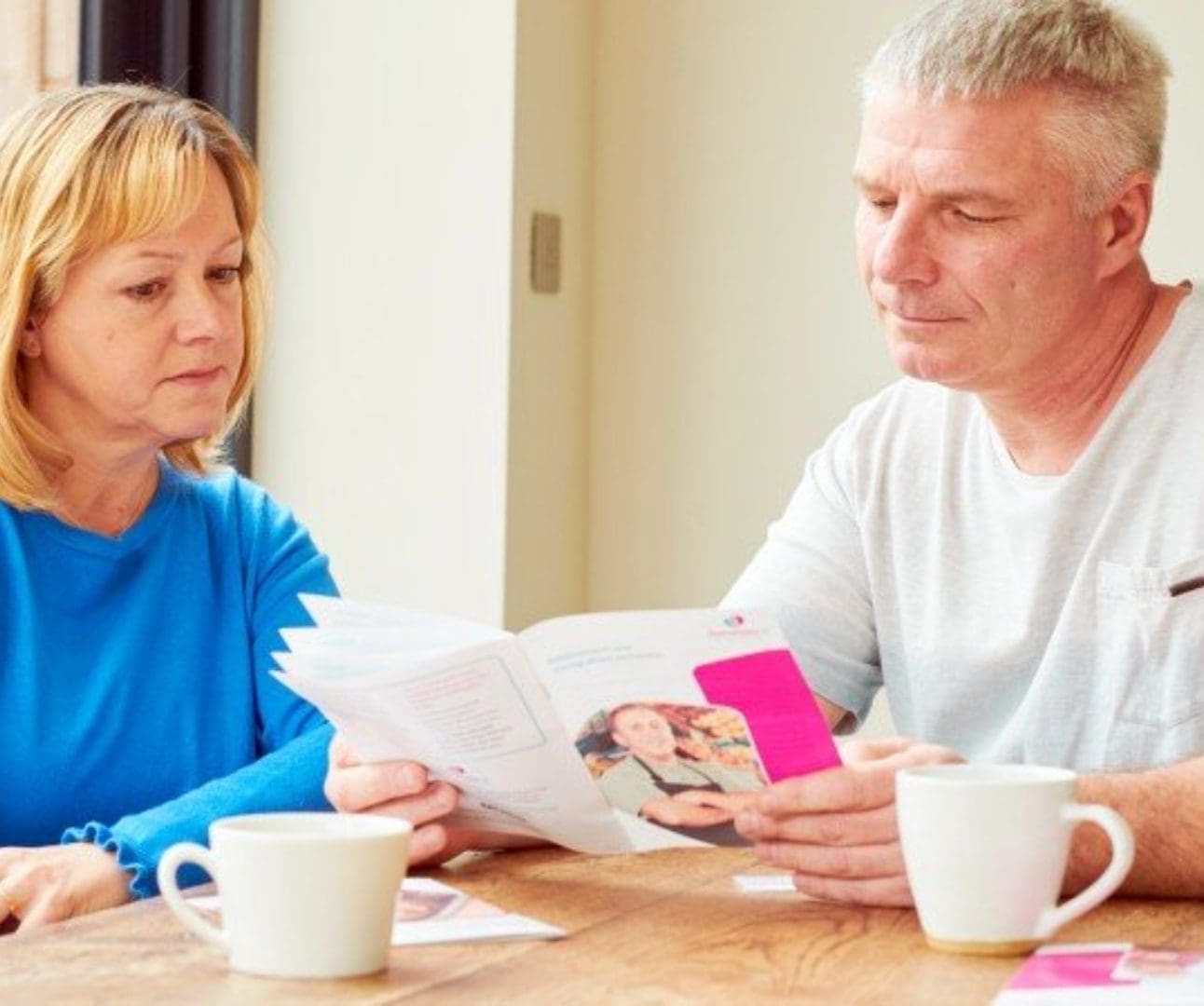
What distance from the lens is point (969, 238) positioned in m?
1.87

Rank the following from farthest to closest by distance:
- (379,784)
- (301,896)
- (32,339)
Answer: (32,339)
(379,784)
(301,896)

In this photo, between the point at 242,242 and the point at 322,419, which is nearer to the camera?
the point at 242,242

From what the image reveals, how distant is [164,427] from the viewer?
1978 millimetres

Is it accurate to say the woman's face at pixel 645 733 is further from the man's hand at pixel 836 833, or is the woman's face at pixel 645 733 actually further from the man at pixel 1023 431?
the man at pixel 1023 431

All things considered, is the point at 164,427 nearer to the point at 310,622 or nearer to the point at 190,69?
the point at 310,622

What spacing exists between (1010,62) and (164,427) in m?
0.81

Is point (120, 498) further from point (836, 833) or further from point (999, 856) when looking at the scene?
point (999, 856)

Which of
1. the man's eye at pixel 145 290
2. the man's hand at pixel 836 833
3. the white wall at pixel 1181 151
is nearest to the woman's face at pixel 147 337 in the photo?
the man's eye at pixel 145 290

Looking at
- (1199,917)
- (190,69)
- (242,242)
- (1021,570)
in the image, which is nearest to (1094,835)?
(1199,917)

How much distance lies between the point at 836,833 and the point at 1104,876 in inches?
8.3

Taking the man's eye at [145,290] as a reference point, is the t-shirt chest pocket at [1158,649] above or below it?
below

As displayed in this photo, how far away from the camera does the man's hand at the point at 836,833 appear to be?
54.4 inches

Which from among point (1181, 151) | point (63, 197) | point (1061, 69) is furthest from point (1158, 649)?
point (1181, 151)

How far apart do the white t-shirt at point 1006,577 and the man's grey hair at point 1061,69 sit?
16 centimetres
